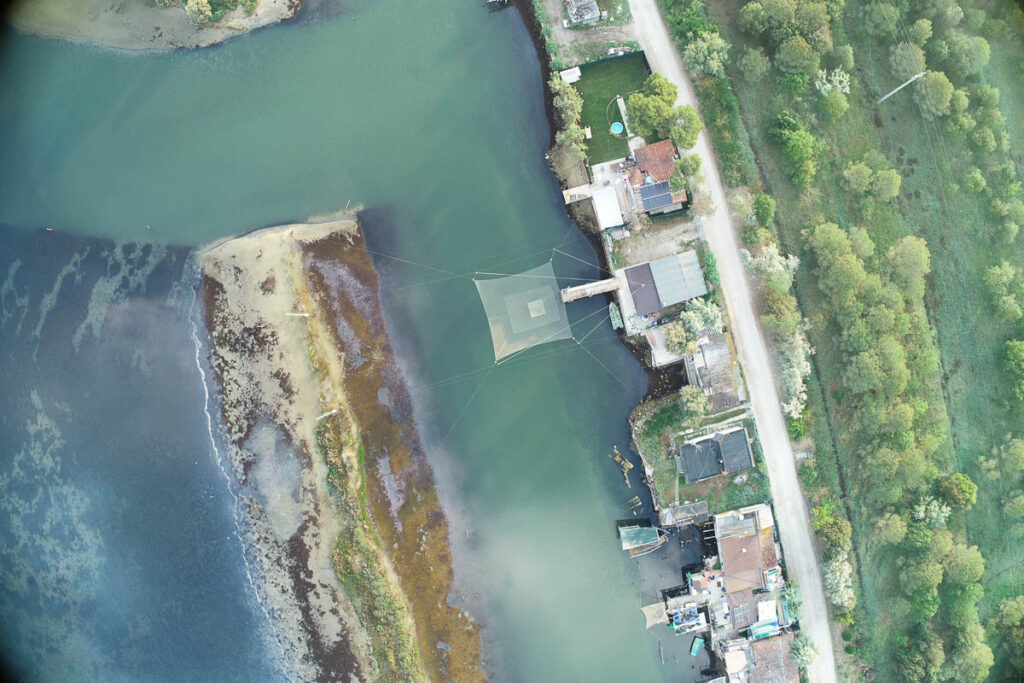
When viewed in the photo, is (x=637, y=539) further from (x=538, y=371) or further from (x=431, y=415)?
(x=431, y=415)

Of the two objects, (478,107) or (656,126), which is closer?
(656,126)

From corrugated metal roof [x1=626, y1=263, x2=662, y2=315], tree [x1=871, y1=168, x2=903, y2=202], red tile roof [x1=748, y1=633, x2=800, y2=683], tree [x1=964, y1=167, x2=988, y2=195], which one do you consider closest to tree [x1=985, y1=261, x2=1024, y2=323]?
tree [x1=964, y1=167, x2=988, y2=195]

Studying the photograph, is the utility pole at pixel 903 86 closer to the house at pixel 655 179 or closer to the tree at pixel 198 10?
the house at pixel 655 179

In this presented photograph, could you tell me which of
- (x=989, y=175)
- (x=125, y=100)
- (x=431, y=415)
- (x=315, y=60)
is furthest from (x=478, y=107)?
(x=989, y=175)

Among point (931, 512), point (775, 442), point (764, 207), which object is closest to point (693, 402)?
point (775, 442)

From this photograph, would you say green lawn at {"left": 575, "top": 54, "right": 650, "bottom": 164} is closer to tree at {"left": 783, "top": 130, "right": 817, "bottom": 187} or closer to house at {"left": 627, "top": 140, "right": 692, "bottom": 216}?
house at {"left": 627, "top": 140, "right": 692, "bottom": 216}
